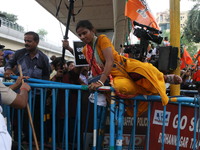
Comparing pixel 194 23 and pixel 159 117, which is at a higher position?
pixel 194 23

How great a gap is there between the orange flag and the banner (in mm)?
2560

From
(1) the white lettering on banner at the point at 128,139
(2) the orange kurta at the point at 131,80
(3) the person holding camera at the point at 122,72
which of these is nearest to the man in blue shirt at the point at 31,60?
(3) the person holding camera at the point at 122,72

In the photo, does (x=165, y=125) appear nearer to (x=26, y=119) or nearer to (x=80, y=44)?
(x=26, y=119)

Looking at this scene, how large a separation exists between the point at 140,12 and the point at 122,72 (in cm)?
270

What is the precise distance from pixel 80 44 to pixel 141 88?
2.03m

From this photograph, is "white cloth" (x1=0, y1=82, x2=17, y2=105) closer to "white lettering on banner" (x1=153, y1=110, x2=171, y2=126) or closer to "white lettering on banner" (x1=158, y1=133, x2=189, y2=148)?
"white lettering on banner" (x1=153, y1=110, x2=171, y2=126)

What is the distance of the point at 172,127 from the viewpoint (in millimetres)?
2621

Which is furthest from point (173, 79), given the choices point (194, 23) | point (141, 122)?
point (194, 23)

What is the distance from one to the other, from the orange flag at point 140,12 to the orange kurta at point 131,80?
2.35m

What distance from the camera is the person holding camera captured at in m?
2.42

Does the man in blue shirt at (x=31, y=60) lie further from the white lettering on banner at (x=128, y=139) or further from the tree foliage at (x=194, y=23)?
the tree foliage at (x=194, y=23)

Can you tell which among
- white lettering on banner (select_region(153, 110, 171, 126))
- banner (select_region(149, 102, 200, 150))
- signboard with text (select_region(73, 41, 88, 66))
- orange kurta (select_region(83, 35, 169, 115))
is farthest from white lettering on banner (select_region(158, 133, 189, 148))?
signboard with text (select_region(73, 41, 88, 66))

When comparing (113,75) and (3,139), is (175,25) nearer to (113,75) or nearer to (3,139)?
(113,75)

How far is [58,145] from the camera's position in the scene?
3.29 m
